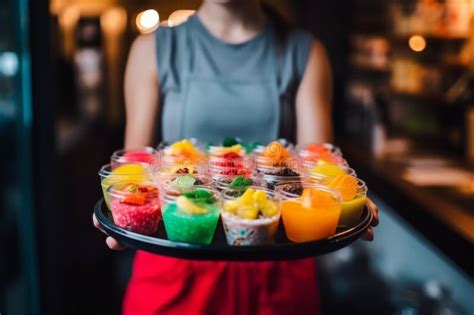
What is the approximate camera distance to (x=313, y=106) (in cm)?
204

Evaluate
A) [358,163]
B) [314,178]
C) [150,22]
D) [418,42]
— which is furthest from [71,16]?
[314,178]

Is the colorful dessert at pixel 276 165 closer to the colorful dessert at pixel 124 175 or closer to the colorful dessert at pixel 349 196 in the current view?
the colorful dessert at pixel 349 196

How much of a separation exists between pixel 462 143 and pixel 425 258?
1.80 m

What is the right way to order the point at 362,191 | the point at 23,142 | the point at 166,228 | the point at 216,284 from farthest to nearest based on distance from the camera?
the point at 23,142, the point at 216,284, the point at 362,191, the point at 166,228

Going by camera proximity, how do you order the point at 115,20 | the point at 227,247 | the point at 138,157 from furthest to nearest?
the point at 115,20
the point at 138,157
the point at 227,247

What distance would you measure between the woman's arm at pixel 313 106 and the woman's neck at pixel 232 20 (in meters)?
0.24

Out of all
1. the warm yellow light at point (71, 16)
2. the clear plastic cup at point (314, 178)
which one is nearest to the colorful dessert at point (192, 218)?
the clear plastic cup at point (314, 178)

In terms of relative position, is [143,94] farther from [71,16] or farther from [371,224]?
[71,16]

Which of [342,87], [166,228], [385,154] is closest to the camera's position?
[166,228]

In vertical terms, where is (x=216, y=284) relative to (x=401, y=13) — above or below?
below

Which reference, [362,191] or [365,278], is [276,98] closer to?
[362,191]

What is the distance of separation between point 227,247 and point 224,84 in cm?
82

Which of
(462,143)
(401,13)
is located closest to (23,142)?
(462,143)

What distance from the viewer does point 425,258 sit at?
9.92 ft
